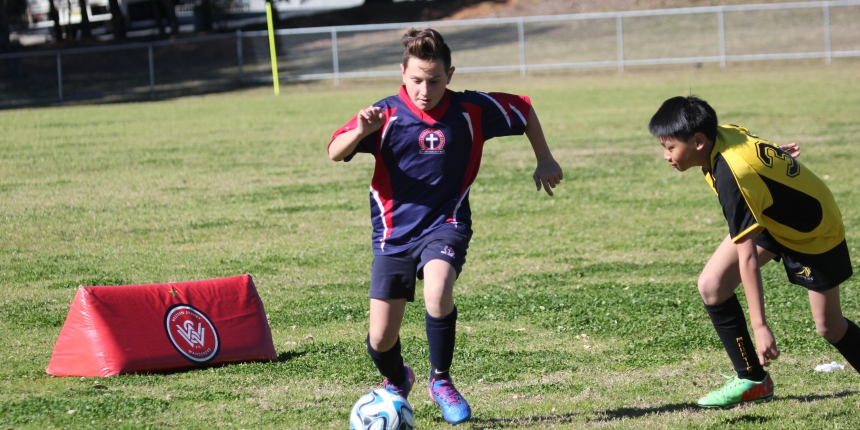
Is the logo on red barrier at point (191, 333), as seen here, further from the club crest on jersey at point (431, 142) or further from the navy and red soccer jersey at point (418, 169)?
the club crest on jersey at point (431, 142)

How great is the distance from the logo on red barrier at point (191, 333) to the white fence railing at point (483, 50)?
24962 mm

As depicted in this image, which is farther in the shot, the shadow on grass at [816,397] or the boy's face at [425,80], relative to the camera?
the shadow on grass at [816,397]

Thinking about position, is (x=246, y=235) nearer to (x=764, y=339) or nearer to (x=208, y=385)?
(x=208, y=385)

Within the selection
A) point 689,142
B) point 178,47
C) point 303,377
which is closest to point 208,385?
point 303,377

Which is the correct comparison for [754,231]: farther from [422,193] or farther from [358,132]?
[358,132]

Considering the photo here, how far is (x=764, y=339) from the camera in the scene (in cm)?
408

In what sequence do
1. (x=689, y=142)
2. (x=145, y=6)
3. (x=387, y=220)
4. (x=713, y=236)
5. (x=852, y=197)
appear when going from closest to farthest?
(x=689, y=142)
(x=387, y=220)
(x=713, y=236)
(x=852, y=197)
(x=145, y=6)

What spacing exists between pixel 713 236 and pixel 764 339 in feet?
18.0

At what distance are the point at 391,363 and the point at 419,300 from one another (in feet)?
8.89

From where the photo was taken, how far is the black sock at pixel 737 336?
4750mm

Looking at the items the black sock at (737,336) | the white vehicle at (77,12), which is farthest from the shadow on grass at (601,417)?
the white vehicle at (77,12)

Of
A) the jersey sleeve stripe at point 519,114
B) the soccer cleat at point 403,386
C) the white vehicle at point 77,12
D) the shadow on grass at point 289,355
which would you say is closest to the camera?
the soccer cleat at point 403,386

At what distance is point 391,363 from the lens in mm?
4656

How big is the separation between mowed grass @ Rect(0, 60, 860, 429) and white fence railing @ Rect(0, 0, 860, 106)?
11.7 m
